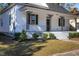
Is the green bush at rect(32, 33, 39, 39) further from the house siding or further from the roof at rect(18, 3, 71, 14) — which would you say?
the roof at rect(18, 3, 71, 14)

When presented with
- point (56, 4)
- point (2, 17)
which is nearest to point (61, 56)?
point (56, 4)

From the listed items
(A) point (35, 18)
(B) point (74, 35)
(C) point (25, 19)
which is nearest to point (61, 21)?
(B) point (74, 35)

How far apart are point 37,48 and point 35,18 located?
0.70 metres

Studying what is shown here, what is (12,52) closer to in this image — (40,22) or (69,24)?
(40,22)

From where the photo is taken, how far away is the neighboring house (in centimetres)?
575

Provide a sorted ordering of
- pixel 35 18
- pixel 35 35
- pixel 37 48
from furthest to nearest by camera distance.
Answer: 1. pixel 35 18
2. pixel 35 35
3. pixel 37 48

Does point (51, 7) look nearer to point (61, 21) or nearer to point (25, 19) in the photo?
point (61, 21)

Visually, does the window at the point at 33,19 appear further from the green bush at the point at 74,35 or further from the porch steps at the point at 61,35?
the green bush at the point at 74,35

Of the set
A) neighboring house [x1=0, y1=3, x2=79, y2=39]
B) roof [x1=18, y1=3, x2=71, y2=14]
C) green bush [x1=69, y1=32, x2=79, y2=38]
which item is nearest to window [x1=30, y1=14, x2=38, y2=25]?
neighboring house [x1=0, y1=3, x2=79, y2=39]

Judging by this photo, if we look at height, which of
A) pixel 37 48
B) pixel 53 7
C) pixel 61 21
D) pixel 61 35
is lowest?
pixel 37 48

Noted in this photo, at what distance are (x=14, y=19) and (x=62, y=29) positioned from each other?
1094mm

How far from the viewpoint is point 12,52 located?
5605 millimetres

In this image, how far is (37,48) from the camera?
5.62 meters

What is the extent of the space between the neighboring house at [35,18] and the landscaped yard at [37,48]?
0.33 m
